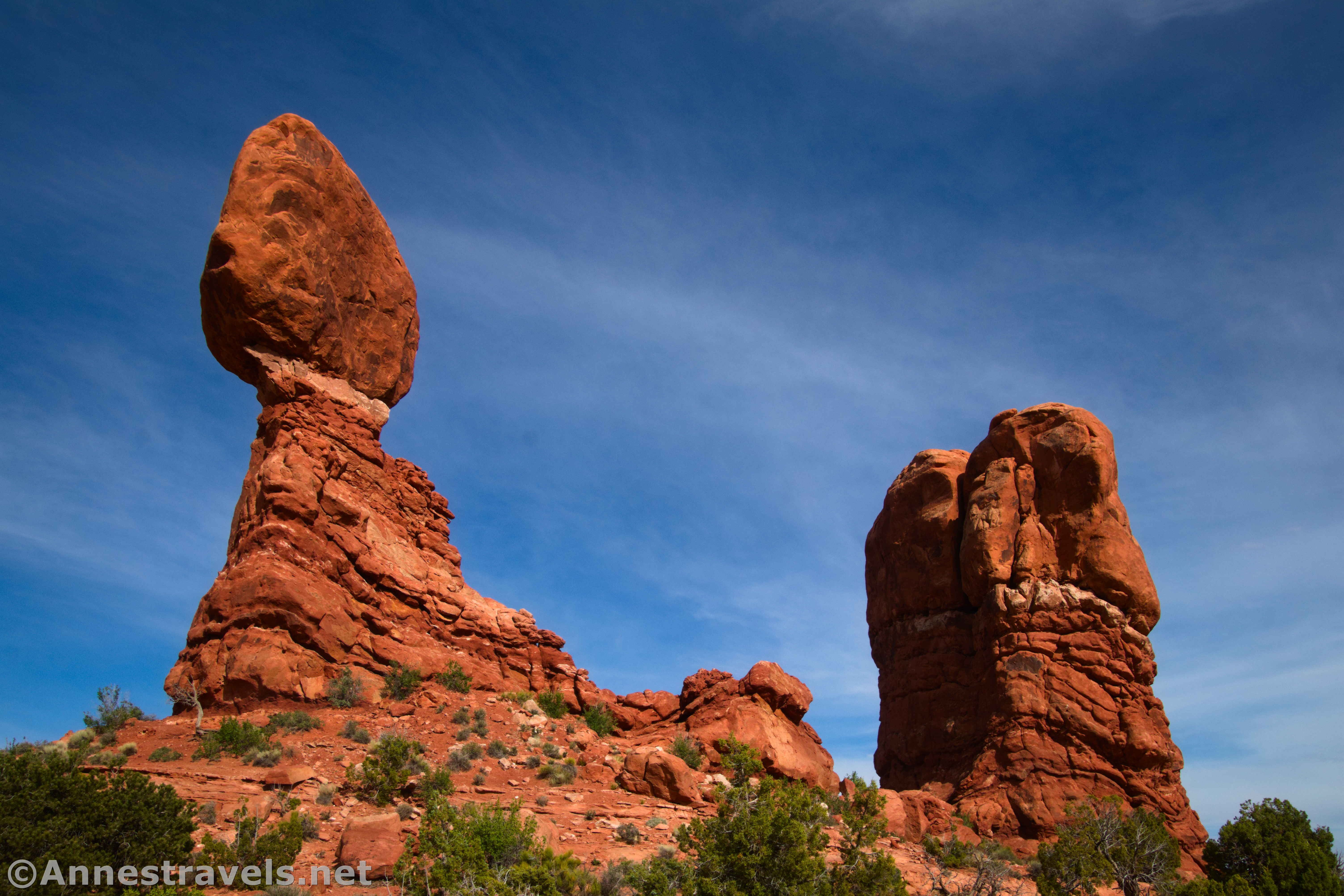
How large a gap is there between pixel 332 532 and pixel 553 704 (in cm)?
771

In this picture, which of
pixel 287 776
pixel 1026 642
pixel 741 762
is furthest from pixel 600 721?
pixel 1026 642

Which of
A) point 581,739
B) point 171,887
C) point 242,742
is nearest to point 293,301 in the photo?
point 242,742

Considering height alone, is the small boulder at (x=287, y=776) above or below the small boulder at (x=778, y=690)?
below

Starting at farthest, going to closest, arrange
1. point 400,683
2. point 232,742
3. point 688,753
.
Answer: point 400,683, point 688,753, point 232,742

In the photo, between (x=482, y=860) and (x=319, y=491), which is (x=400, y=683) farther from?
(x=482, y=860)

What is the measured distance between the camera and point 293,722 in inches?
766

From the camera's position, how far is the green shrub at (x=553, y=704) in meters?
24.7

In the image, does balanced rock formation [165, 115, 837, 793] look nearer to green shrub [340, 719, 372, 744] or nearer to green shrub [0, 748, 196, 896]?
green shrub [340, 719, 372, 744]

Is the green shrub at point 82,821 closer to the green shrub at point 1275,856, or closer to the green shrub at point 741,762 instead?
the green shrub at point 741,762

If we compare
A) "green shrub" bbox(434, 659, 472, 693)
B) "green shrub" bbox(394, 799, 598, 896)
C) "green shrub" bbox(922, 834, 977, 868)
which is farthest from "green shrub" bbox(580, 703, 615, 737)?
"green shrub" bbox(394, 799, 598, 896)

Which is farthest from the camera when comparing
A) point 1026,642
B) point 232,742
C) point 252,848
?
point 1026,642

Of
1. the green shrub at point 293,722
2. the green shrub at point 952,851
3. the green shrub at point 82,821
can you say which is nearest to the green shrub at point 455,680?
the green shrub at point 293,722

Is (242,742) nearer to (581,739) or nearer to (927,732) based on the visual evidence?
(581,739)

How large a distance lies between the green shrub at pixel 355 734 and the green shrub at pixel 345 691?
3.36ft
